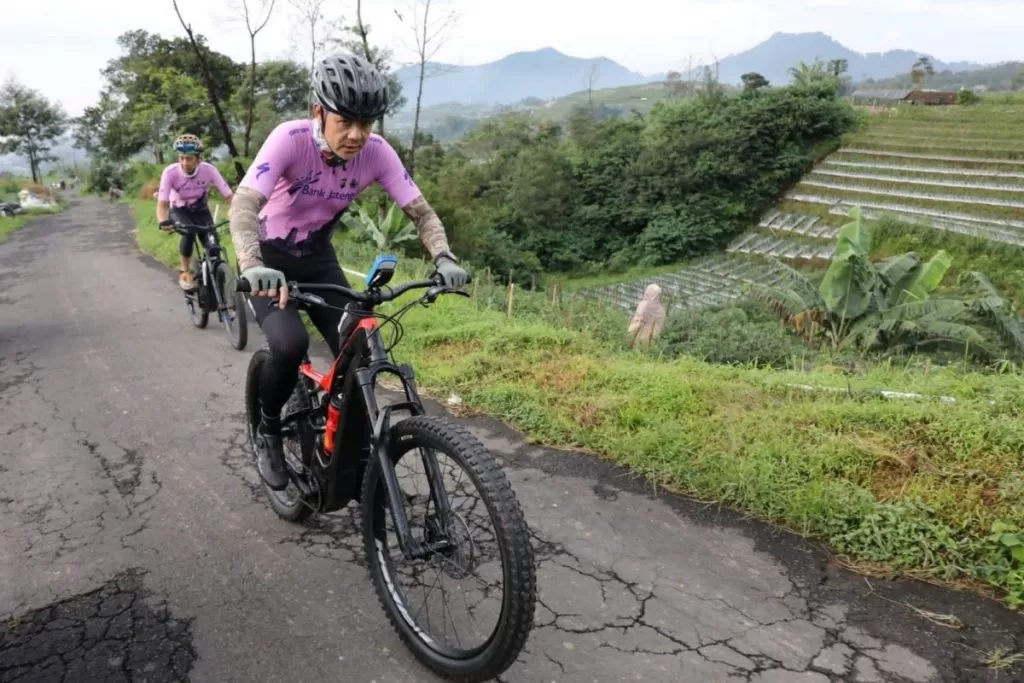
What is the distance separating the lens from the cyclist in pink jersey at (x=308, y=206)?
2.82 metres

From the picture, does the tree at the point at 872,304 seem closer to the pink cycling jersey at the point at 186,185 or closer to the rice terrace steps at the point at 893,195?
the pink cycling jersey at the point at 186,185

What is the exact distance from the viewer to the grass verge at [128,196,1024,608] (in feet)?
11.1

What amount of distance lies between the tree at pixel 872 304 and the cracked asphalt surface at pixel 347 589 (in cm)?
822

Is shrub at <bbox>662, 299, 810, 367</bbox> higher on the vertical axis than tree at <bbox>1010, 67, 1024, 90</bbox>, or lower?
lower

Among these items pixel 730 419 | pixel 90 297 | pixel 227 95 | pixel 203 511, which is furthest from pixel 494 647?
pixel 227 95

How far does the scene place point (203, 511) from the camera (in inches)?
156

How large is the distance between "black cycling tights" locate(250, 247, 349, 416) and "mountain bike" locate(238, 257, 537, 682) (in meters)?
0.15

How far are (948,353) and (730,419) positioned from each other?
344 inches

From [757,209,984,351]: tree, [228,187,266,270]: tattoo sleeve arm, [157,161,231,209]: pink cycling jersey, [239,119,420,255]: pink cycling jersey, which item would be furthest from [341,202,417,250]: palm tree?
[228,187,266,270]: tattoo sleeve arm

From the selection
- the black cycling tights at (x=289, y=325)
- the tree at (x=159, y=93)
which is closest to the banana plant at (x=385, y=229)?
the black cycling tights at (x=289, y=325)

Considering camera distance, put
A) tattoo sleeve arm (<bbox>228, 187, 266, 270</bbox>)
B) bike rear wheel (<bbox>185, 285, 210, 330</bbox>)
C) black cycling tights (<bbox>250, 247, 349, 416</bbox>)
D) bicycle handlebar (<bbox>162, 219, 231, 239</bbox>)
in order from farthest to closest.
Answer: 1. bike rear wheel (<bbox>185, 285, 210, 330</bbox>)
2. bicycle handlebar (<bbox>162, 219, 231, 239</bbox>)
3. black cycling tights (<bbox>250, 247, 349, 416</bbox>)
4. tattoo sleeve arm (<bbox>228, 187, 266, 270</bbox>)

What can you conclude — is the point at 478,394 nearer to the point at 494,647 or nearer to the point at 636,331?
the point at 494,647

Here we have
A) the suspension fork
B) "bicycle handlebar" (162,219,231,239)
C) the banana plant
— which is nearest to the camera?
the suspension fork

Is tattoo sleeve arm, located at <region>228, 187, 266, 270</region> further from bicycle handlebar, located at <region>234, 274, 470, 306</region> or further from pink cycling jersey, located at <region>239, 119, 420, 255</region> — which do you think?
bicycle handlebar, located at <region>234, 274, 470, 306</region>
